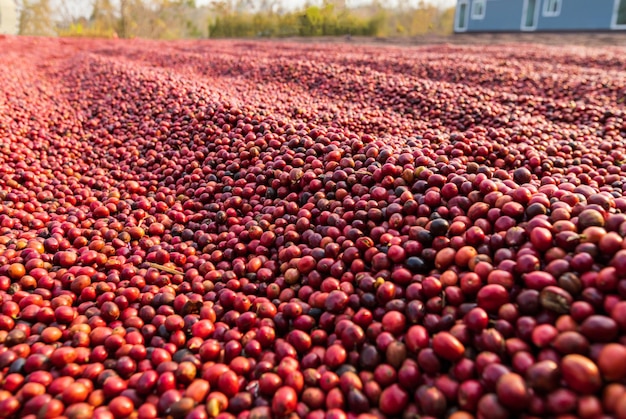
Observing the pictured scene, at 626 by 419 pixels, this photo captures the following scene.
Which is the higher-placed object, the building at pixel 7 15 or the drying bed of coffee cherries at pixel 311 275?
the building at pixel 7 15

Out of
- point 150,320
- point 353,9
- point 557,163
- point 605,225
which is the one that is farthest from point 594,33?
point 150,320

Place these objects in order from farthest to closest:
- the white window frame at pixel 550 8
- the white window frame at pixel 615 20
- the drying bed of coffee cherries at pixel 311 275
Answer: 1. the white window frame at pixel 550 8
2. the white window frame at pixel 615 20
3. the drying bed of coffee cherries at pixel 311 275

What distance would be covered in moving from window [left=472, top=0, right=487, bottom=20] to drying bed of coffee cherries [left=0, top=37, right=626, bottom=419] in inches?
1118

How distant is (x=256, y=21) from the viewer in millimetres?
33594

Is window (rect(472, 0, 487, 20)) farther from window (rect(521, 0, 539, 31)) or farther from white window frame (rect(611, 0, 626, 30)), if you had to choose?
white window frame (rect(611, 0, 626, 30))

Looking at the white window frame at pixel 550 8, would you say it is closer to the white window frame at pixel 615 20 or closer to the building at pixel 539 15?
the building at pixel 539 15

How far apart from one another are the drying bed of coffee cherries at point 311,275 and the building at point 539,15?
82.5ft

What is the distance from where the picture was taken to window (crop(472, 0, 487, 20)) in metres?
28.8

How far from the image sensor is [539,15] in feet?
86.1

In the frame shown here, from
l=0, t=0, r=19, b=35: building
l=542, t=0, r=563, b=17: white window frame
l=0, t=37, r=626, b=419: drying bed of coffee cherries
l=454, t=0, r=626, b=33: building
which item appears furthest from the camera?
l=0, t=0, r=19, b=35: building

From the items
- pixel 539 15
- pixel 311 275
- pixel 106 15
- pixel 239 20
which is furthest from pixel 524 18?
pixel 311 275

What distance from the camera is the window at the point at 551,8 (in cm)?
2540

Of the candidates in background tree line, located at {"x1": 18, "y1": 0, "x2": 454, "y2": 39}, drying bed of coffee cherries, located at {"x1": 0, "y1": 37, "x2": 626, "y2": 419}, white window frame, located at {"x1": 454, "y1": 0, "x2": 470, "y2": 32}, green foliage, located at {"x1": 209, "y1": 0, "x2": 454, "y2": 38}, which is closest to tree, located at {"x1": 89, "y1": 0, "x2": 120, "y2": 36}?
background tree line, located at {"x1": 18, "y1": 0, "x2": 454, "y2": 39}

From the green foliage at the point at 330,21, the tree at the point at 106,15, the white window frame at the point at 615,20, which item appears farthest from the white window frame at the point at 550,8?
the tree at the point at 106,15
